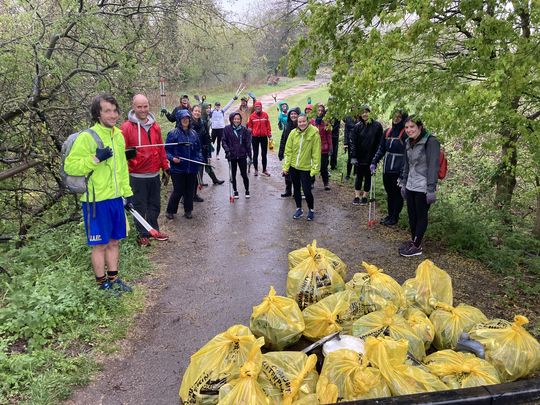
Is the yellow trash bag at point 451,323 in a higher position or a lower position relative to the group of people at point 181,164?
lower

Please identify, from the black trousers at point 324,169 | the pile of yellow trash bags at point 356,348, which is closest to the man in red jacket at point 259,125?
the black trousers at point 324,169

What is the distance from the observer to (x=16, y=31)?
5.62 metres

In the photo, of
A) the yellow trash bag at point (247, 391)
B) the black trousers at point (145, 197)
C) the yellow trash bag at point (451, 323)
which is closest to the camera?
the yellow trash bag at point (247, 391)

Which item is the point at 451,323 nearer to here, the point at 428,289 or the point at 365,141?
the point at 428,289

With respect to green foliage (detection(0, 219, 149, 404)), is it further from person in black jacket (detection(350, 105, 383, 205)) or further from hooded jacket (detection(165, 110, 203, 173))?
person in black jacket (detection(350, 105, 383, 205))

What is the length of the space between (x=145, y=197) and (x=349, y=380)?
4052 mm

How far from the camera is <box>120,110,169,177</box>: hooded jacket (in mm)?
5340

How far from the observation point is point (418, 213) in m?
5.27

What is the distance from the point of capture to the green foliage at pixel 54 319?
9.80 feet

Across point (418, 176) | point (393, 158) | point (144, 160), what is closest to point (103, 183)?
point (144, 160)

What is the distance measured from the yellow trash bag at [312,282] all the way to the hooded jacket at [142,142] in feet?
8.95

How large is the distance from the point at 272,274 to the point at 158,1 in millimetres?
5395

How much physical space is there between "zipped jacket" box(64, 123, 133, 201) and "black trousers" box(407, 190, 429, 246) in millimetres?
3528

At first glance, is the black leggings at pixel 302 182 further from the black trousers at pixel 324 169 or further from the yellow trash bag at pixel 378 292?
the yellow trash bag at pixel 378 292
